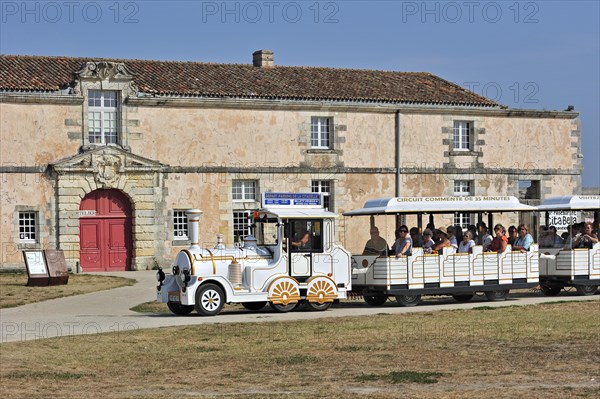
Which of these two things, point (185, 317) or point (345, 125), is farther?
point (345, 125)

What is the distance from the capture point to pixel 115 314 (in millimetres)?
21719

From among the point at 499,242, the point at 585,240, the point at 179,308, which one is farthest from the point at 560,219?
the point at 179,308

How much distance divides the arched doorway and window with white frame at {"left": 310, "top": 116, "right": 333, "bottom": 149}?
267 inches

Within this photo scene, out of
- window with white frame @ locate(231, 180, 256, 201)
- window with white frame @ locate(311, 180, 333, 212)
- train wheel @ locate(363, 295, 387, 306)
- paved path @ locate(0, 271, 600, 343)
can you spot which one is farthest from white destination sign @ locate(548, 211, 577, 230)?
window with white frame @ locate(231, 180, 256, 201)

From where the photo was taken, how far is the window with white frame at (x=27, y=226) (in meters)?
34.1

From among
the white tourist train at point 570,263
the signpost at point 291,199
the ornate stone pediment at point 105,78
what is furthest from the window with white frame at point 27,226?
the white tourist train at point 570,263

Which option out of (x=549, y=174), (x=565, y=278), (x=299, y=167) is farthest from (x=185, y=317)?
(x=549, y=174)

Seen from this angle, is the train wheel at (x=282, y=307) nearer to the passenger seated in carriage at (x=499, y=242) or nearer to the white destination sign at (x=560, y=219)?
the passenger seated in carriage at (x=499, y=242)

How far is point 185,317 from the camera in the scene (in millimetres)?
20969

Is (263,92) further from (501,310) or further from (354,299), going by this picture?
(501,310)

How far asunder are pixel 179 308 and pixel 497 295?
7.21m

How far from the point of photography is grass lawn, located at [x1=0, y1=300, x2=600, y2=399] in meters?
12.8

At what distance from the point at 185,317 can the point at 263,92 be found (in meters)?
17.5

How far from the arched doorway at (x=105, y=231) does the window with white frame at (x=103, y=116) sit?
1665mm
